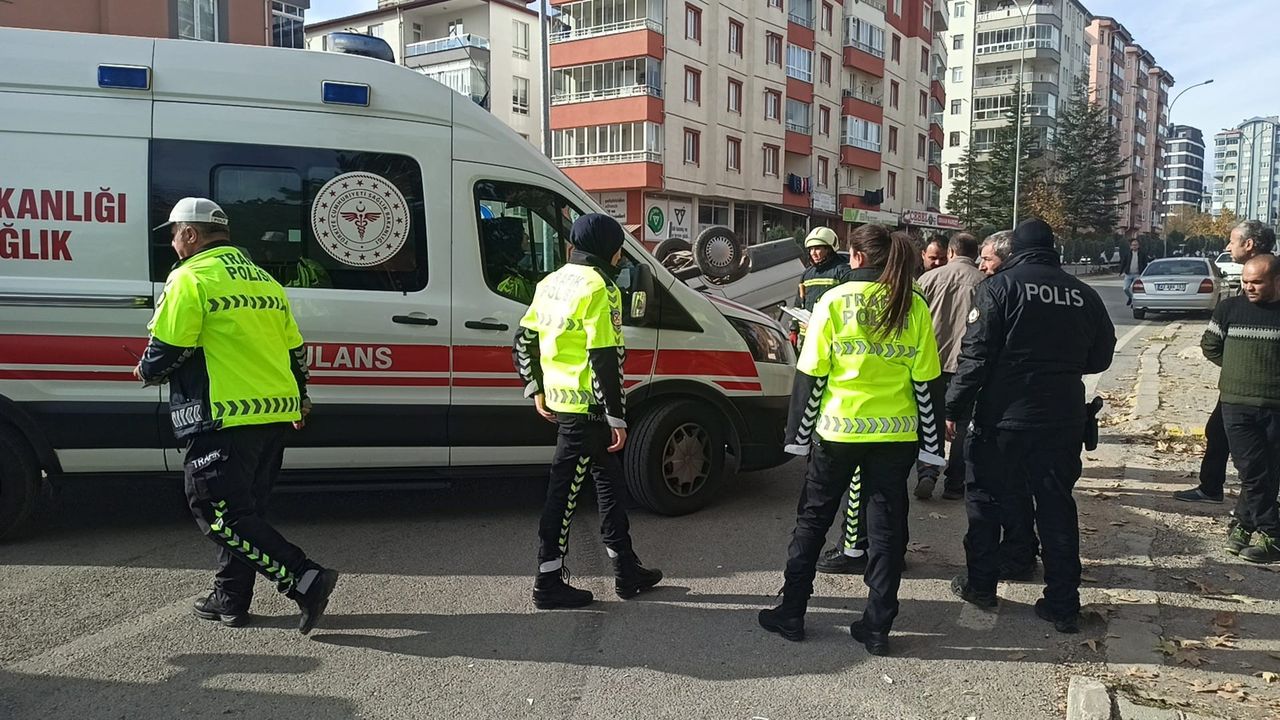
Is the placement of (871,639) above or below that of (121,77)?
below

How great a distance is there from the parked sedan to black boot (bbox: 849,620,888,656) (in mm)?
20821

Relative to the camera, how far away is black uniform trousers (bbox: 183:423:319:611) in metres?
4.13

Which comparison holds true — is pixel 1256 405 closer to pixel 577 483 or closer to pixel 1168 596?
pixel 1168 596

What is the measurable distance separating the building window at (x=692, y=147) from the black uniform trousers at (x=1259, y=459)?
3945 cm

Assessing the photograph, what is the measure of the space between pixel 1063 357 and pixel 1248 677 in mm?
1482

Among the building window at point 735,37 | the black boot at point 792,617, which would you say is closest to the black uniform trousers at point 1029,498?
the black boot at point 792,617

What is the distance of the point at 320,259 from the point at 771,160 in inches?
1821

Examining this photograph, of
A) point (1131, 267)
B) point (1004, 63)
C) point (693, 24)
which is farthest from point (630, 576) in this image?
point (1004, 63)

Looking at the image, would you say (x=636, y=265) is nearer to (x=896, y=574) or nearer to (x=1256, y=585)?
(x=896, y=574)

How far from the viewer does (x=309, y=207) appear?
559 centimetres

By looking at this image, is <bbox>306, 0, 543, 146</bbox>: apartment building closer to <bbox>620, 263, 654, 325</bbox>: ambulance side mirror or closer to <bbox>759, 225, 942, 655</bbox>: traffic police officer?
<bbox>620, 263, 654, 325</bbox>: ambulance side mirror

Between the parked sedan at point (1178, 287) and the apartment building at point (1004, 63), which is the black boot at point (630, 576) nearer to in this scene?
the parked sedan at point (1178, 287)

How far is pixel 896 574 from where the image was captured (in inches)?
163

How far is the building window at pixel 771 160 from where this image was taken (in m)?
49.5
